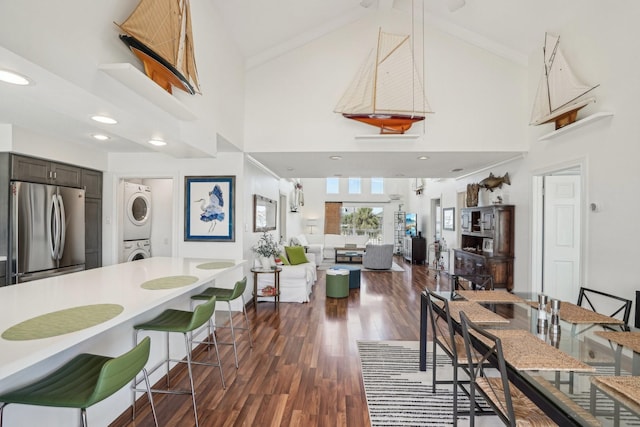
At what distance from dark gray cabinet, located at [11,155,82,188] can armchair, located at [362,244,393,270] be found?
21.0ft

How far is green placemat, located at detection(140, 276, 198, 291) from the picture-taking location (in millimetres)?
2137

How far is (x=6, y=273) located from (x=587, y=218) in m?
5.81

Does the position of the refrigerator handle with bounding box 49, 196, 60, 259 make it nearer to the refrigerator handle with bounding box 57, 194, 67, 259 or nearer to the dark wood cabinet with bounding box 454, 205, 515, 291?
the refrigerator handle with bounding box 57, 194, 67, 259

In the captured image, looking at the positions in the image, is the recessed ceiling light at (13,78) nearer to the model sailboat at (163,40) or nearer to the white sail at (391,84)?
the model sailboat at (163,40)

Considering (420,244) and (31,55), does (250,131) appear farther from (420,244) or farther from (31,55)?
(420,244)

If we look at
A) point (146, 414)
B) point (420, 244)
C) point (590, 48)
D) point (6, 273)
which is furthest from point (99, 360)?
point (420, 244)

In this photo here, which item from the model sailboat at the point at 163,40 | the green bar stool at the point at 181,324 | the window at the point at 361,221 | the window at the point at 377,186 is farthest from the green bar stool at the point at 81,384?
the window at the point at 377,186

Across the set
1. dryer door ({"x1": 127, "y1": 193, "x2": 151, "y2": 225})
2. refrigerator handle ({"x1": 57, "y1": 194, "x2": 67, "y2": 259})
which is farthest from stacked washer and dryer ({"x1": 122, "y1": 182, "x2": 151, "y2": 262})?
refrigerator handle ({"x1": 57, "y1": 194, "x2": 67, "y2": 259})

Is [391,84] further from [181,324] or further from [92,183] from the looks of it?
[92,183]

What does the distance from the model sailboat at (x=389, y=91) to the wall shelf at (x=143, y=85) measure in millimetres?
2355

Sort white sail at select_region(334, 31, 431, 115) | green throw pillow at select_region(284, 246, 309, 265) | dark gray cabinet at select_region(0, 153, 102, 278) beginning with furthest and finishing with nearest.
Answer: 1. green throw pillow at select_region(284, 246, 309, 265)
2. white sail at select_region(334, 31, 431, 115)
3. dark gray cabinet at select_region(0, 153, 102, 278)

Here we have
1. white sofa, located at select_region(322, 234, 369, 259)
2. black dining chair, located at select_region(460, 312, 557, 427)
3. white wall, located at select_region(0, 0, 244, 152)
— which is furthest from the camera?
white sofa, located at select_region(322, 234, 369, 259)

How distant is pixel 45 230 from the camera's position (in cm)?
346

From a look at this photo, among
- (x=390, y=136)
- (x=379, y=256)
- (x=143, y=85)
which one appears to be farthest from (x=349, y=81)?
(x=379, y=256)
